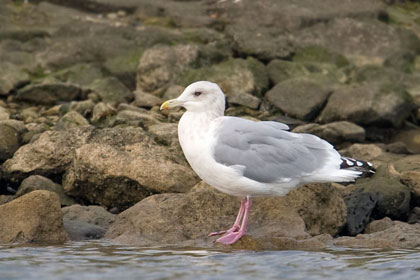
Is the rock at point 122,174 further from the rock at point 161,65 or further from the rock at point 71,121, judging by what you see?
the rock at point 161,65

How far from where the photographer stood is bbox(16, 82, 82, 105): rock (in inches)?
553

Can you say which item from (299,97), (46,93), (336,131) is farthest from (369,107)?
(46,93)

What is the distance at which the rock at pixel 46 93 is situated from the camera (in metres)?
14.0

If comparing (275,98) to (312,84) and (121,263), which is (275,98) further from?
(121,263)

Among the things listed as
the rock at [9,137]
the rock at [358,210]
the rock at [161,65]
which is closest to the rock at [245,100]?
the rock at [161,65]

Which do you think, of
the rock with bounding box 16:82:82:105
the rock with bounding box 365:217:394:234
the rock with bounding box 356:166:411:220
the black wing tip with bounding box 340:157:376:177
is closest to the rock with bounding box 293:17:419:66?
the rock with bounding box 16:82:82:105

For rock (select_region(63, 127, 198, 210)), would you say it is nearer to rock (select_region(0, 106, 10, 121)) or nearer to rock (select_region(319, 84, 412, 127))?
rock (select_region(0, 106, 10, 121))

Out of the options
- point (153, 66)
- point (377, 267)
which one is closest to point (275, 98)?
point (153, 66)

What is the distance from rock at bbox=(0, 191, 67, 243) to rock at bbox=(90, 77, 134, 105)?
213 inches

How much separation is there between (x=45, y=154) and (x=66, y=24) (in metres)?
6.88

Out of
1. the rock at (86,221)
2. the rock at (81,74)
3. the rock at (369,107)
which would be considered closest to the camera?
the rock at (86,221)

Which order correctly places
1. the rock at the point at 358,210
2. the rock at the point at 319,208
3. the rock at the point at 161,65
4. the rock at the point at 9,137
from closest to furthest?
the rock at the point at 319,208
the rock at the point at 358,210
the rock at the point at 9,137
the rock at the point at 161,65

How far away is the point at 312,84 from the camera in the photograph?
13.9 m

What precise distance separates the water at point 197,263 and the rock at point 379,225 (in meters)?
1.22
